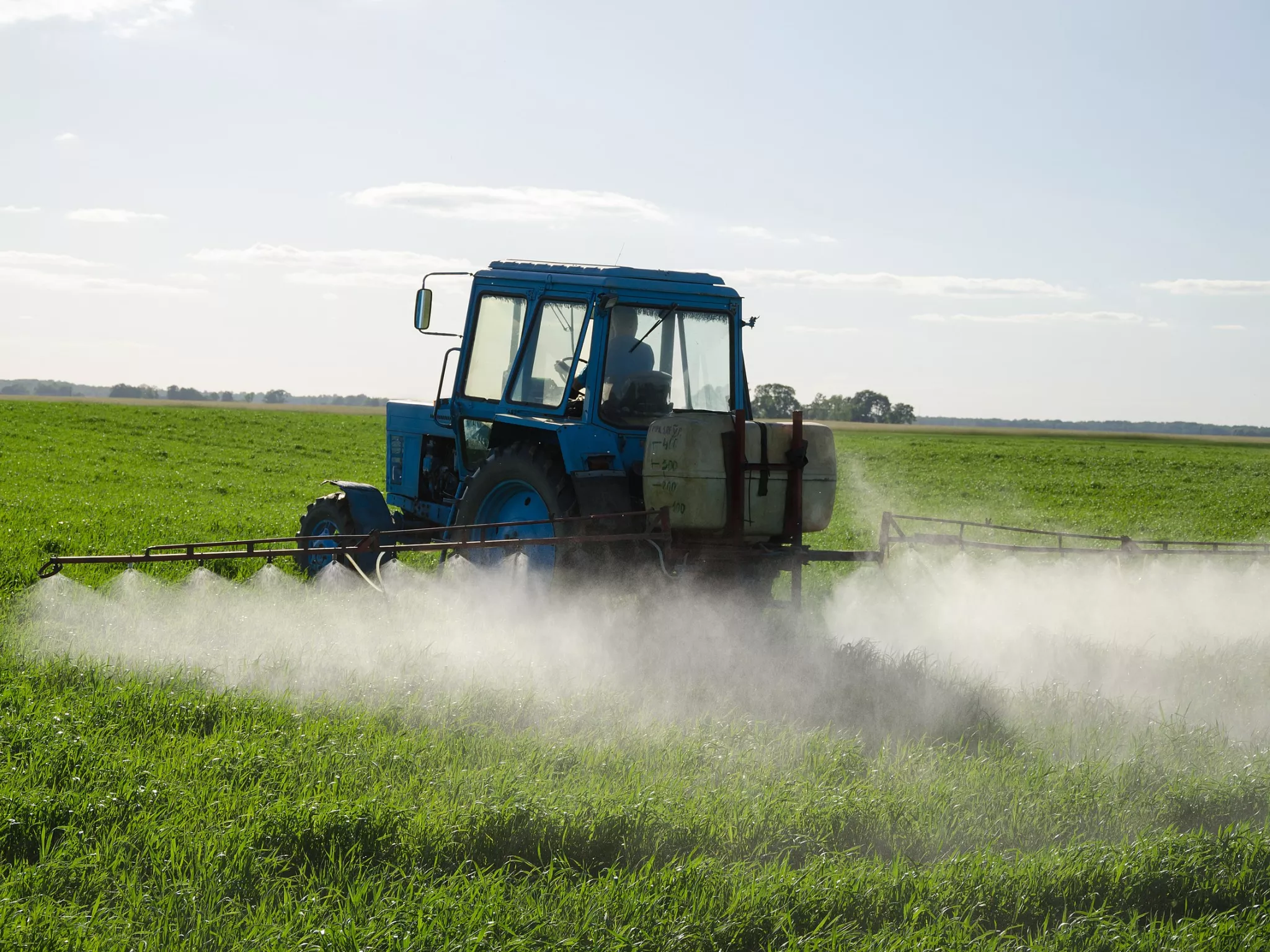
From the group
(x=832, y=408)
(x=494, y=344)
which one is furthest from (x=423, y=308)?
(x=832, y=408)

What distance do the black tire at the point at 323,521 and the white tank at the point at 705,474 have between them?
3327 millimetres

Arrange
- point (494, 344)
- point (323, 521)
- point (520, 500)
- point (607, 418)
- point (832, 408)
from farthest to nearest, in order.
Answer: point (832, 408), point (323, 521), point (494, 344), point (520, 500), point (607, 418)

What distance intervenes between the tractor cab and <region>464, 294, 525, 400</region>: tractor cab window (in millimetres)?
10

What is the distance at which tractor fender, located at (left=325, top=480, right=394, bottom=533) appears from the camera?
9.47 meters

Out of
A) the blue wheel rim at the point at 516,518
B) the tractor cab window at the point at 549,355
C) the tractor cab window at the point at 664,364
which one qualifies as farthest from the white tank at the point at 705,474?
the tractor cab window at the point at 549,355

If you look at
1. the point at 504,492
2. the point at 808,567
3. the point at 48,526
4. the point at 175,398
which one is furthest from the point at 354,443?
the point at 175,398

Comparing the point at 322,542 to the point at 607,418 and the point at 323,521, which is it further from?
the point at 607,418

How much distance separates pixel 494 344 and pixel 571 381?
120 cm

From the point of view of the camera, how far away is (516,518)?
814cm

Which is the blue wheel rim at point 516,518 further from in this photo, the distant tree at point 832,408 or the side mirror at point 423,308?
the distant tree at point 832,408

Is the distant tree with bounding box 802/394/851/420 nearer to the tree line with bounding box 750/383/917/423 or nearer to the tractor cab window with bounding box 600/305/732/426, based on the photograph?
the tree line with bounding box 750/383/917/423

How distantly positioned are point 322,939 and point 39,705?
269cm

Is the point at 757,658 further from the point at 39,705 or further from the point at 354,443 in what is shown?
the point at 354,443

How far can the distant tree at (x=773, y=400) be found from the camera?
886 cm
